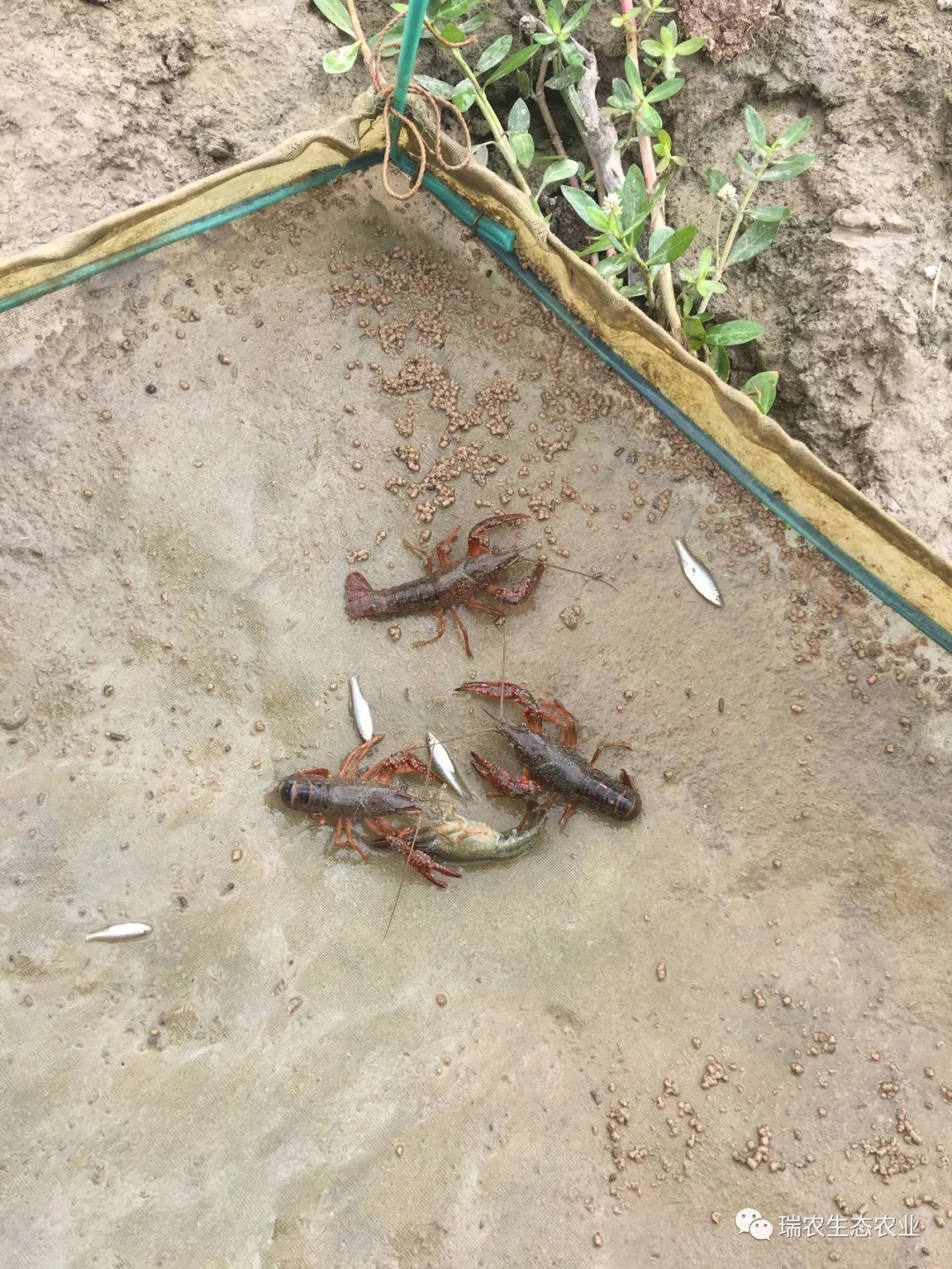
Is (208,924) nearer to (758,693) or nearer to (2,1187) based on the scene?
(2,1187)

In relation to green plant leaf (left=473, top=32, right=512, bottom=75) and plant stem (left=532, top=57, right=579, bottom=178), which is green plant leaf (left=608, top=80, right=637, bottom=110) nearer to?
plant stem (left=532, top=57, right=579, bottom=178)

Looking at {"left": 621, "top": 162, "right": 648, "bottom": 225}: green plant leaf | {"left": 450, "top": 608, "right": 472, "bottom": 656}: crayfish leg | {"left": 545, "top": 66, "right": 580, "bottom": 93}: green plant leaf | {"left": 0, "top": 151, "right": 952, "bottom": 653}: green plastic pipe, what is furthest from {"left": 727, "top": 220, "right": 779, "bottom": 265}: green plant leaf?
{"left": 450, "top": 608, "right": 472, "bottom": 656}: crayfish leg

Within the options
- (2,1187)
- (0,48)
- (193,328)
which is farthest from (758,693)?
(0,48)

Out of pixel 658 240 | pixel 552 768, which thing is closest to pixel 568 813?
pixel 552 768

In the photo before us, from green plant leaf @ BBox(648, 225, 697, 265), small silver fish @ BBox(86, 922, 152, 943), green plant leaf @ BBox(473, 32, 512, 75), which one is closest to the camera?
small silver fish @ BBox(86, 922, 152, 943)

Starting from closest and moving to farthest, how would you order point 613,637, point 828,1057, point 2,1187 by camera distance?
point 2,1187
point 828,1057
point 613,637

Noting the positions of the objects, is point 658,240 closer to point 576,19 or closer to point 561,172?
point 561,172
